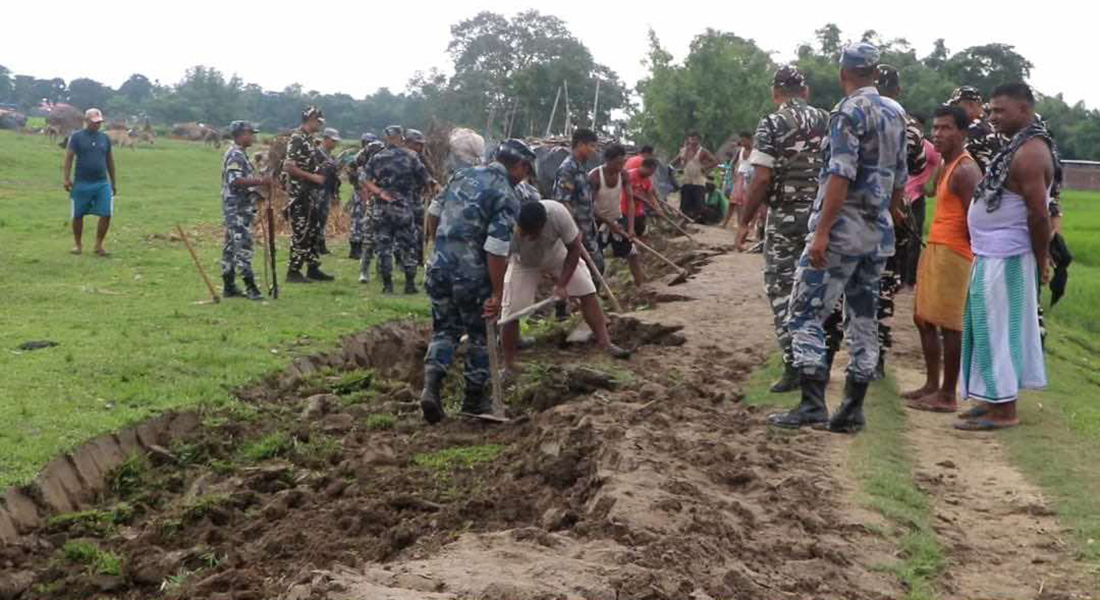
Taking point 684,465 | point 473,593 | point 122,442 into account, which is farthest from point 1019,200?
point 122,442

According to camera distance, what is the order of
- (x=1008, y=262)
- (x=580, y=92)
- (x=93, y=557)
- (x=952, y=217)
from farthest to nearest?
1. (x=580, y=92)
2. (x=952, y=217)
3. (x=1008, y=262)
4. (x=93, y=557)

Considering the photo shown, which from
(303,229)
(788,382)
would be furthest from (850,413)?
(303,229)

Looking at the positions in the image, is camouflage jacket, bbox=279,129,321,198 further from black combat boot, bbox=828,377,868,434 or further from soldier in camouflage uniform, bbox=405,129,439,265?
black combat boot, bbox=828,377,868,434

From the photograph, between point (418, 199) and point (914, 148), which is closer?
point (914, 148)

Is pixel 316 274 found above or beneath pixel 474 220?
beneath

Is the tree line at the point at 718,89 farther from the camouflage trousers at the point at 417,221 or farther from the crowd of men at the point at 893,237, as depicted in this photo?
the crowd of men at the point at 893,237

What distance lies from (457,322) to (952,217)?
321 centimetres

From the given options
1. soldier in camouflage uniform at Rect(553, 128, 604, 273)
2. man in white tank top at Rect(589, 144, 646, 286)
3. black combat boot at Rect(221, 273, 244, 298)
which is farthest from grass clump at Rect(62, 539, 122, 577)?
man in white tank top at Rect(589, 144, 646, 286)

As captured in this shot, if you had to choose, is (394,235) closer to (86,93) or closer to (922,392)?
Result: (922,392)

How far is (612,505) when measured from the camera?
5301mm

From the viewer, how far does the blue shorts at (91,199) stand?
15.0 meters

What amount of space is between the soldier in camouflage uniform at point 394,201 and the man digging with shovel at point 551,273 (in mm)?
3860

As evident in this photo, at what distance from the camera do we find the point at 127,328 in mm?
10062

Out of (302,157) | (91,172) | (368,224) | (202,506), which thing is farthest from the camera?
(91,172)
